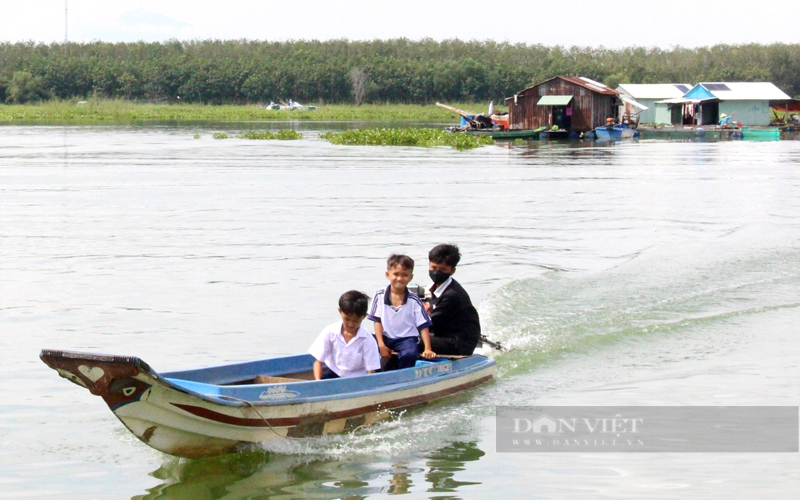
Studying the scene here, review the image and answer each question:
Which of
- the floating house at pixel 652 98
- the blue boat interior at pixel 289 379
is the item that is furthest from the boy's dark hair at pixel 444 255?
the floating house at pixel 652 98

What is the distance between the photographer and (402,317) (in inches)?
320

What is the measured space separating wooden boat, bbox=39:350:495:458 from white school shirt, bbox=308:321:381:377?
18 cm

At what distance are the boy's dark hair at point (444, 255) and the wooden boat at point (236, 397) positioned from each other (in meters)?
0.88

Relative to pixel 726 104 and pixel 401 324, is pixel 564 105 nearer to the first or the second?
pixel 726 104

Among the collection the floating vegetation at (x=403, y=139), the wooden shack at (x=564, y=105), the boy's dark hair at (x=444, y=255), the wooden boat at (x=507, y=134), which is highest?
the wooden shack at (x=564, y=105)

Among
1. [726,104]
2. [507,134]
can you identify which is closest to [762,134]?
[726,104]

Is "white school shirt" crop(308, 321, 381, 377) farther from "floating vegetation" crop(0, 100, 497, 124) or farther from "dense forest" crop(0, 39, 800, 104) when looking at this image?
"dense forest" crop(0, 39, 800, 104)

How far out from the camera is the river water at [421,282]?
267 inches

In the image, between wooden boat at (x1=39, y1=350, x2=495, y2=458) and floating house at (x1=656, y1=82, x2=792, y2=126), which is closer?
wooden boat at (x1=39, y1=350, x2=495, y2=458)

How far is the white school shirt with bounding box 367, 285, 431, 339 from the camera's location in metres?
8.12

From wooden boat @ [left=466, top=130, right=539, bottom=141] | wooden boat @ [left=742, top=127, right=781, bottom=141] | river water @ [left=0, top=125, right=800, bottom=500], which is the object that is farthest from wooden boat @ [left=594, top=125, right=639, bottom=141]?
river water @ [left=0, top=125, right=800, bottom=500]

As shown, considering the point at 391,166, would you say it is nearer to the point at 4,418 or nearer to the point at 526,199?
the point at 526,199

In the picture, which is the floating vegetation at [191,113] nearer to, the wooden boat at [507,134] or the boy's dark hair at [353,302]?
the wooden boat at [507,134]

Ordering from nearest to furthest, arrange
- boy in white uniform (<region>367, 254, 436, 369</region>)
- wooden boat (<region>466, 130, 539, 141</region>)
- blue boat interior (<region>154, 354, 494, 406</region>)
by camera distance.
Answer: blue boat interior (<region>154, 354, 494, 406</region>) → boy in white uniform (<region>367, 254, 436, 369</region>) → wooden boat (<region>466, 130, 539, 141</region>)
